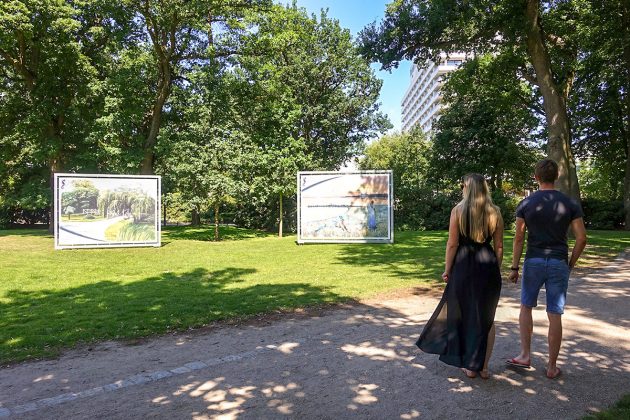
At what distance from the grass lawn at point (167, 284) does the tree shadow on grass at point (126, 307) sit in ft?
0.05

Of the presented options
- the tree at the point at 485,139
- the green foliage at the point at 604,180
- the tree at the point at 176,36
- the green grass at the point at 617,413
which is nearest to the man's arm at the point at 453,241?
the green grass at the point at 617,413

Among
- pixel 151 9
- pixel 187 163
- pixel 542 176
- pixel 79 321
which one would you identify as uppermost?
pixel 151 9

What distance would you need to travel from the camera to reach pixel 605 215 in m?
27.6

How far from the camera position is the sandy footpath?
354cm

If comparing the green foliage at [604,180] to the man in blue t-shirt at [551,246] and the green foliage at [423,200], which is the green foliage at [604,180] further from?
the man in blue t-shirt at [551,246]

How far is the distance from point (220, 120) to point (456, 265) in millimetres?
20658

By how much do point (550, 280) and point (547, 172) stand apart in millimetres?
993

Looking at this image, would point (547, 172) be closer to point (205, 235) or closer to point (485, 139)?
point (205, 235)

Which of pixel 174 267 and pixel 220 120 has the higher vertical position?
pixel 220 120

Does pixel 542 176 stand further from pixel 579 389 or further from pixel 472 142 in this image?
pixel 472 142

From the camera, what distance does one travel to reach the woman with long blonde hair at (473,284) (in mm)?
3973

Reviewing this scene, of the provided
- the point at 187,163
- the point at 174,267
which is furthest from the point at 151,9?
the point at 174,267

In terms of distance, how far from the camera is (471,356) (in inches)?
156

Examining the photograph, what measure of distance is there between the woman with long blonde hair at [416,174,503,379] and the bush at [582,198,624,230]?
27858 mm
